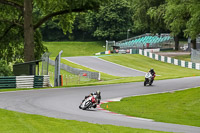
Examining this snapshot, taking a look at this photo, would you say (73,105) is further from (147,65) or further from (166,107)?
(147,65)

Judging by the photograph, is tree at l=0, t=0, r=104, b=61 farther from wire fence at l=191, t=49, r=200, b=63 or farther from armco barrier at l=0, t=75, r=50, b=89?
wire fence at l=191, t=49, r=200, b=63

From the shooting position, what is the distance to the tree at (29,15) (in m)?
32.5

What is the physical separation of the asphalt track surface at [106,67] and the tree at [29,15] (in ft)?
48.9

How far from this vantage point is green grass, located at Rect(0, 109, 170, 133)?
39.7 ft

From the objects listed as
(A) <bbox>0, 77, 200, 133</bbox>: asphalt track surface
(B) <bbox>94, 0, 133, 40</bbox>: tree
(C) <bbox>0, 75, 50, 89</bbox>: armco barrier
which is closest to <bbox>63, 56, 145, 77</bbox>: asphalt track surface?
(A) <bbox>0, 77, 200, 133</bbox>: asphalt track surface

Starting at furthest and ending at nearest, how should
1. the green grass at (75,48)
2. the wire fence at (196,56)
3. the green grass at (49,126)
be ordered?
the green grass at (75,48), the wire fence at (196,56), the green grass at (49,126)

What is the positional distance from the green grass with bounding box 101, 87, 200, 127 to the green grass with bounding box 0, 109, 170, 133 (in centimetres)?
393

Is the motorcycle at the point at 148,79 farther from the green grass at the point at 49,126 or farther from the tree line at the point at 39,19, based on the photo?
the green grass at the point at 49,126

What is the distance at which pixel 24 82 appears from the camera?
27.7m

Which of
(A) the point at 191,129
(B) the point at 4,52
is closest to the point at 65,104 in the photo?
(A) the point at 191,129

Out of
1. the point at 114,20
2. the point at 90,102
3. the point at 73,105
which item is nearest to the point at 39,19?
the point at 73,105

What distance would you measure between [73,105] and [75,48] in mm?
77164

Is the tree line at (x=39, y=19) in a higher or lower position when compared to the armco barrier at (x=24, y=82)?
higher

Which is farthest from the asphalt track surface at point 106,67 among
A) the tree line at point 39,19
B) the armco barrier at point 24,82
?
the armco barrier at point 24,82
